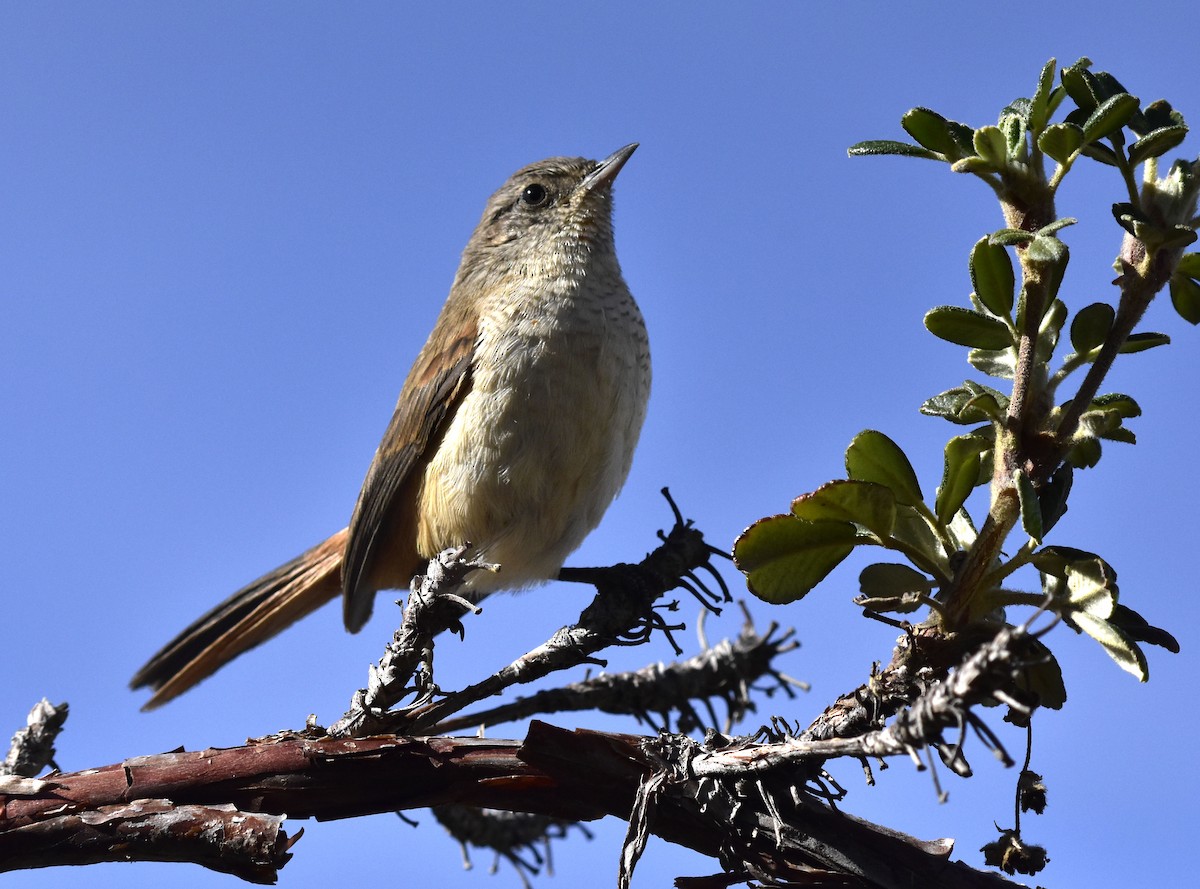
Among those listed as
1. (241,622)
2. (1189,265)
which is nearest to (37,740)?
(241,622)

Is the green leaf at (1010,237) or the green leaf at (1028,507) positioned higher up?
the green leaf at (1010,237)

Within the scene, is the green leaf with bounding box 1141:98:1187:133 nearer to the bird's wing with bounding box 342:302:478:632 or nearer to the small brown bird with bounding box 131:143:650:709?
the small brown bird with bounding box 131:143:650:709

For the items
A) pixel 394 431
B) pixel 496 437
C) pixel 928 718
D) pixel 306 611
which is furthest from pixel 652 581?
pixel 306 611

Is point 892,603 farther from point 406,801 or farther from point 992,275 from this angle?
point 406,801

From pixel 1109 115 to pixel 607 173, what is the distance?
161 inches

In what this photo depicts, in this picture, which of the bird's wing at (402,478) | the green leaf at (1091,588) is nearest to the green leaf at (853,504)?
the green leaf at (1091,588)

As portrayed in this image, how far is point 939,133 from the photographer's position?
5.94 feet

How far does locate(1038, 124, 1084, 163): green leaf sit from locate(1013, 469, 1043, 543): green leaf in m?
0.52

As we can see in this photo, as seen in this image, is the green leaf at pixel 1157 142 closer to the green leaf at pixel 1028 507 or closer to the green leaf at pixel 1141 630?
the green leaf at pixel 1028 507

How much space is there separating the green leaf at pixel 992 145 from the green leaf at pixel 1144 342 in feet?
1.23

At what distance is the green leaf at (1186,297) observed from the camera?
70.4 inches

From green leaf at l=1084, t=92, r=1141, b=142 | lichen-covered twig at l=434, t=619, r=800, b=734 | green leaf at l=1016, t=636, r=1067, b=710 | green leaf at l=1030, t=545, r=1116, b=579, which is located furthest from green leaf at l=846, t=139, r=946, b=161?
lichen-covered twig at l=434, t=619, r=800, b=734

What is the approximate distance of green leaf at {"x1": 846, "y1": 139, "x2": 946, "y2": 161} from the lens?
1.88 m

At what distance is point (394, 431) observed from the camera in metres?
4.91
